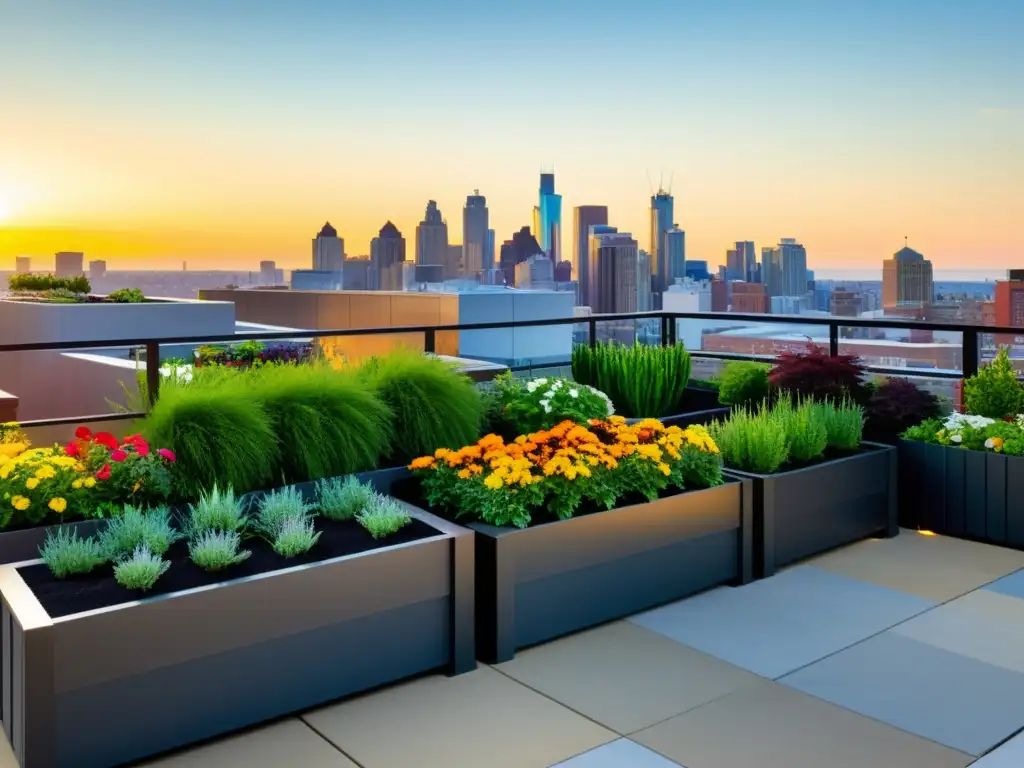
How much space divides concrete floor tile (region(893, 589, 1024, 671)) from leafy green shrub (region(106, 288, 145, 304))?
38.5 ft

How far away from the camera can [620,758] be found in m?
2.41

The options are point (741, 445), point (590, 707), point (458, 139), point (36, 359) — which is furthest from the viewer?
point (458, 139)

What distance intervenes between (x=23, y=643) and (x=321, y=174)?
43.6 feet

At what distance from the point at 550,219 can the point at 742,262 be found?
918 cm

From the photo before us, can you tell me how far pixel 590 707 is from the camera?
2713 millimetres

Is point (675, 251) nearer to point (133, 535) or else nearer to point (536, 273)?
point (536, 273)

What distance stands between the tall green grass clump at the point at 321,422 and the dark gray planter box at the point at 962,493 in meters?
2.68

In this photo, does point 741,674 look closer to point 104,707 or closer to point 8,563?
point 104,707

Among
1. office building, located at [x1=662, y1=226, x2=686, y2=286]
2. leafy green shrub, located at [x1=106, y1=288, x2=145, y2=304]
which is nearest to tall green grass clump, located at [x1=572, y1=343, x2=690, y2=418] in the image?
office building, located at [x1=662, y1=226, x2=686, y2=286]

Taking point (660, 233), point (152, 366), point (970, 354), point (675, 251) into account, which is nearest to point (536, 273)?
point (660, 233)

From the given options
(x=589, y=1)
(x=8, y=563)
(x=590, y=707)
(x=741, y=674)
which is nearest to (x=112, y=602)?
(x=8, y=563)

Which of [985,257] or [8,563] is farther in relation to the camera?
[985,257]

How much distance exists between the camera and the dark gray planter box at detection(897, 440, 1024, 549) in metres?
4.36

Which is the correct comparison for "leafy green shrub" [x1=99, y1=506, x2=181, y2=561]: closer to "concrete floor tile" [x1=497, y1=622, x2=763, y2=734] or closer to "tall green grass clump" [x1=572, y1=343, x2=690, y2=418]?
"concrete floor tile" [x1=497, y1=622, x2=763, y2=734]
